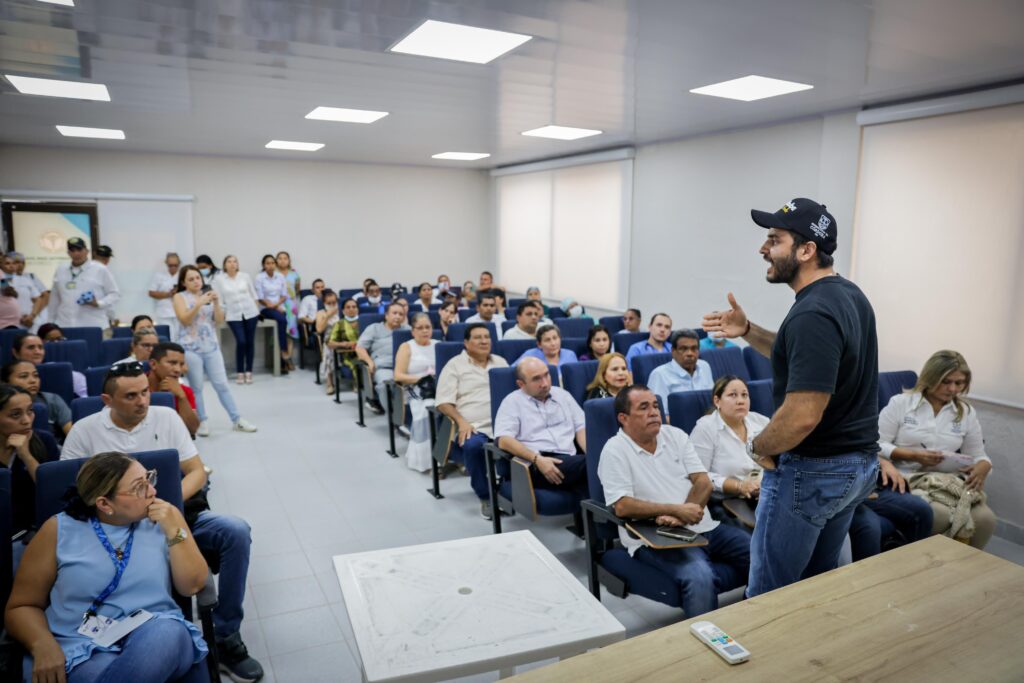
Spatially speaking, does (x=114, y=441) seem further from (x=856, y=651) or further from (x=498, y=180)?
(x=498, y=180)

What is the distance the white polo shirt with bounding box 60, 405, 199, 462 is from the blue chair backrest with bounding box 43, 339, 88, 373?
2326 mm

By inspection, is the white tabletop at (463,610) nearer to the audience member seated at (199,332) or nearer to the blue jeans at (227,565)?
the blue jeans at (227,565)

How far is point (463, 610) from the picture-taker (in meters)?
1.75

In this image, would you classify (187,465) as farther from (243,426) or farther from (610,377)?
(243,426)

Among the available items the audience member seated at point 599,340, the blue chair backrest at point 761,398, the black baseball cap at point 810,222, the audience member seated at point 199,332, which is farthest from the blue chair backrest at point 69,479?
the audience member seated at point 599,340

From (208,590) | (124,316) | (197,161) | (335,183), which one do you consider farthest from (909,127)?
(124,316)

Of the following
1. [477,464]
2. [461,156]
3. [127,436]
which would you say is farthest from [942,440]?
[461,156]

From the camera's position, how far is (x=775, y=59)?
398 cm

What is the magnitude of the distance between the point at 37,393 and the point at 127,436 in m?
1.33

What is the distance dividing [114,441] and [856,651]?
2.85 meters

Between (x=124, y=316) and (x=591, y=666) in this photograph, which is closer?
(x=591, y=666)

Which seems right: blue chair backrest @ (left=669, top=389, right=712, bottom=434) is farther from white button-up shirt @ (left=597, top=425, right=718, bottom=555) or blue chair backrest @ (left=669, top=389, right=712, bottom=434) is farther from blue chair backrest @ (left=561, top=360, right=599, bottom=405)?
blue chair backrest @ (left=561, top=360, right=599, bottom=405)

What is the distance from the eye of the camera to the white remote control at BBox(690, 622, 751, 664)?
121cm

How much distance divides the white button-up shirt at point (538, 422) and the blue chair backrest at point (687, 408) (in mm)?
666
